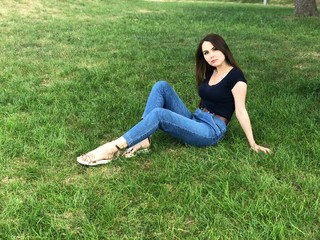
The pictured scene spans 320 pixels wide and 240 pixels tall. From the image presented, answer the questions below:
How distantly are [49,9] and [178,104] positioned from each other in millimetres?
18015

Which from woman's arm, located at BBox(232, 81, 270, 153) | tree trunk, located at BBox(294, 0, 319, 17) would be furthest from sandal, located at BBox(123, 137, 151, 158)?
tree trunk, located at BBox(294, 0, 319, 17)

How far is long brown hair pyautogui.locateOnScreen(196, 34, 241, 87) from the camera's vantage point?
181 inches

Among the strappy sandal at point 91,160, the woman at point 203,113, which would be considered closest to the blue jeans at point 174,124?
the woman at point 203,113

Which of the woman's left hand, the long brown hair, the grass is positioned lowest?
the grass

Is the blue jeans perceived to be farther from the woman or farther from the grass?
the grass

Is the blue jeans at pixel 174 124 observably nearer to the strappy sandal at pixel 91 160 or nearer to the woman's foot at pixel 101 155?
the woman's foot at pixel 101 155

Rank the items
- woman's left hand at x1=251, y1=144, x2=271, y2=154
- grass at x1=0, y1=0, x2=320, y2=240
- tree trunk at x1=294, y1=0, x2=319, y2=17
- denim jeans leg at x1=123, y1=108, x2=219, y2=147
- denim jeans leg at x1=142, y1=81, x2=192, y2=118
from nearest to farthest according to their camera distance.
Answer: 1. grass at x1=0, y1=0, x2=320, y2=240
2. denim jeans leg at x1=123, y1=108, x2=219, y2=147
3. woman's left hand at x1=251, y1=144, x2=271, y2=154
4. denim jeans leg at x1=142, y1=81, x2=192, y2=118
5. tree trunk at x1=294, y1=0, x2=319, y2=17

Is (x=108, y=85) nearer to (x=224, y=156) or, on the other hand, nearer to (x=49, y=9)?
(x=224, y=156)

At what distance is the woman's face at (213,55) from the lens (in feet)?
15.3

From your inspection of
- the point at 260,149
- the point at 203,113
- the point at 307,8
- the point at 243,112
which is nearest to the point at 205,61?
the point at 203,113

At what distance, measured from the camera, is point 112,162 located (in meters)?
4.41

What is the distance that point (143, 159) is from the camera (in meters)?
4.53

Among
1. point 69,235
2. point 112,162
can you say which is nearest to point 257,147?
point 112,162

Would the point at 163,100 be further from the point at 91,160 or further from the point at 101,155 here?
the point at 91,160
